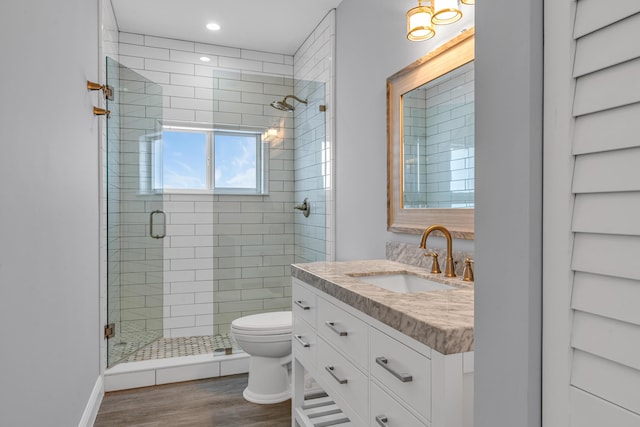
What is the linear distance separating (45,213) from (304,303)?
1072 mm

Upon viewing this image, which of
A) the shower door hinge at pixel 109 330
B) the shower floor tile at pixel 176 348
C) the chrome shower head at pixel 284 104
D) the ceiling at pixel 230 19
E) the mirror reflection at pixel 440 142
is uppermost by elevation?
the ceiling at pixel 230 19

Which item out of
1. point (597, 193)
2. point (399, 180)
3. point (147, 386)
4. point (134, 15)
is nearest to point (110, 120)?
point (134, 15)

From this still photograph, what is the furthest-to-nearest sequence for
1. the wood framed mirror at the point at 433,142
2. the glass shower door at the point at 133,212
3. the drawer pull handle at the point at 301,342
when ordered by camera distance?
the glass shower door at the point at 133,212, the drawer pull handle at the point at 301,342, the wood framed mirror at the point at 433,142

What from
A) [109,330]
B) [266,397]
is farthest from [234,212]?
[266,397]

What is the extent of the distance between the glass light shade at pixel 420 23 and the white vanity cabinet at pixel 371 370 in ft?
3.99

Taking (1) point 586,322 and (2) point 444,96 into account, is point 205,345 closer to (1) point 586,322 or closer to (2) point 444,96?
(2) point 444,96

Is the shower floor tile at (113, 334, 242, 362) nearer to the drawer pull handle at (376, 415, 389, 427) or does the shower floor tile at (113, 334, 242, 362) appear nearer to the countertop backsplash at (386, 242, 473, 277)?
the countertop backsplash at (386, 242, 473, 277)

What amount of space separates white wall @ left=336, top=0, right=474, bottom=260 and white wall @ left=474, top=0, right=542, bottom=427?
138 cm

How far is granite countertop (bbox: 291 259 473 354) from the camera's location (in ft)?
3.13

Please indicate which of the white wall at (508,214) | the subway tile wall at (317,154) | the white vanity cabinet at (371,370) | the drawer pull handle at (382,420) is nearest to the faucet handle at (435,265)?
the white vanity cabinet at (371,370)

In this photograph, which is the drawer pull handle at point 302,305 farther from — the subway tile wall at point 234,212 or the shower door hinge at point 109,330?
the shower door hinge at point 109,330

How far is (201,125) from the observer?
12.1ft

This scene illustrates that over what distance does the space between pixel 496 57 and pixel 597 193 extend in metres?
0.26

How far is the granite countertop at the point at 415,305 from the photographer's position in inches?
37.5
